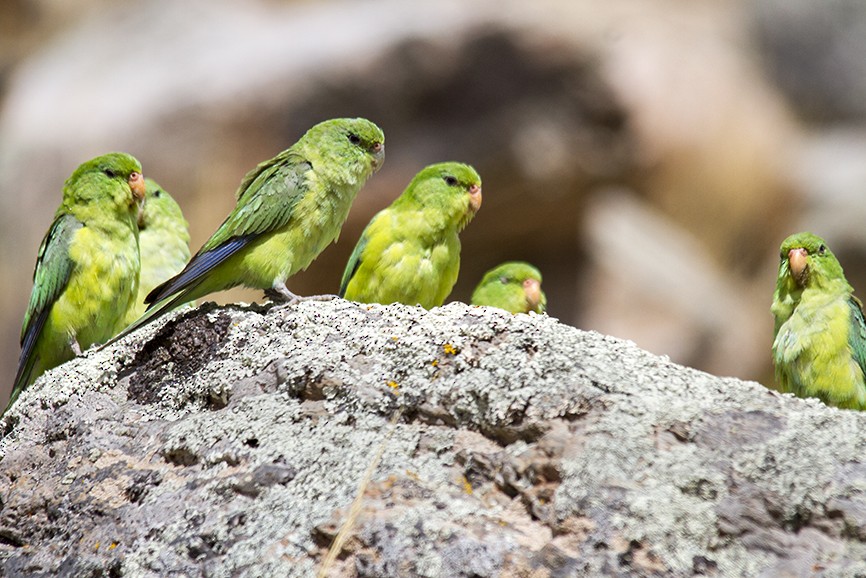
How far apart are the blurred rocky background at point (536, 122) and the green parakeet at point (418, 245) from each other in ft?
20.1

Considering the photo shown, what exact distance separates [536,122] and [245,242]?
7.84m

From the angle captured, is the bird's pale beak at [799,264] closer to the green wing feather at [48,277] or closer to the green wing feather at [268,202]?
the green wing feather at [268,202]

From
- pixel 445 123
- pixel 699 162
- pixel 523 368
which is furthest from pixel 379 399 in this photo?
pixel 699 162

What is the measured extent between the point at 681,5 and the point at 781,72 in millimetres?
1718

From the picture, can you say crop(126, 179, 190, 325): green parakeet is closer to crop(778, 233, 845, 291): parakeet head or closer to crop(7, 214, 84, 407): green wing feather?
crop(7, 214, 84, 407): green wing feather

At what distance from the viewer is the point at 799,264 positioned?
5254 mm

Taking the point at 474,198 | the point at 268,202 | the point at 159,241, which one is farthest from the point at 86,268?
the point at 474,198

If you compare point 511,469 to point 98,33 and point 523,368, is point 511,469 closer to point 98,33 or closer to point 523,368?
point 523,368

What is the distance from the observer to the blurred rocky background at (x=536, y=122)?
1221 centimetres

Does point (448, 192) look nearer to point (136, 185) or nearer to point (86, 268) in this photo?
point (136, 185)

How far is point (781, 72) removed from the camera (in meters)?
14.1

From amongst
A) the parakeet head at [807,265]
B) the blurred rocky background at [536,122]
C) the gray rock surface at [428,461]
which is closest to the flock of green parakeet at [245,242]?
the gray rock surface at [428,461]

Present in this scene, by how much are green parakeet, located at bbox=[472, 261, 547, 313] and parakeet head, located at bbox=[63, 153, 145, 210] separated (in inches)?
89.7

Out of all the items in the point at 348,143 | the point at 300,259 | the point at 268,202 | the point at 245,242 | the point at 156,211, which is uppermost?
the point at 348,143
